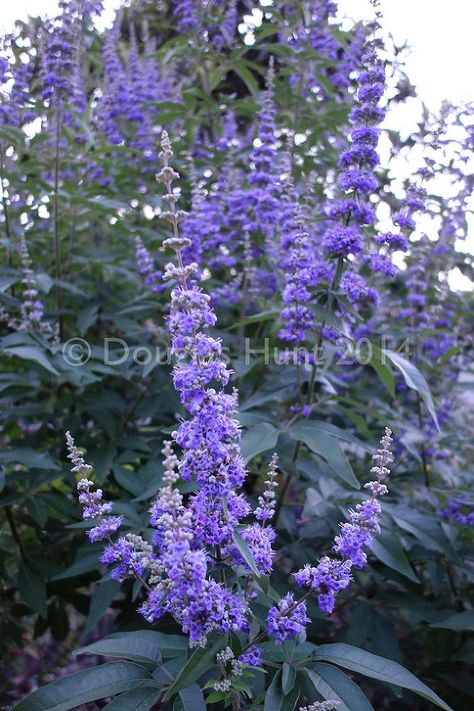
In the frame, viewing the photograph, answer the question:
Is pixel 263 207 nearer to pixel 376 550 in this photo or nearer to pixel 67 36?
pixel 67 36

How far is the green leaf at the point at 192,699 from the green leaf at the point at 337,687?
344mm

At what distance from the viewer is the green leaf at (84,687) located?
6.31 ft

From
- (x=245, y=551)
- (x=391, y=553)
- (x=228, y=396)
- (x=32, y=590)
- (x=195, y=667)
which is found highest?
(x=228, y=396)

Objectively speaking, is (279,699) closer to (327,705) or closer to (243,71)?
(327,705)

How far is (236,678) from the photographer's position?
1984 millimetres

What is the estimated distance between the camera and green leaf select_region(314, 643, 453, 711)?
1861 mm

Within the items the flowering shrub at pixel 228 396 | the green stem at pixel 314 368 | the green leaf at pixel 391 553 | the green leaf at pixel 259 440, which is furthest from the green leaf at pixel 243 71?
the green leaf at pixel 391 553

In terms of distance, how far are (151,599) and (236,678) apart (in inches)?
14.1

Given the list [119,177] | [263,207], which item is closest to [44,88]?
[119,177]

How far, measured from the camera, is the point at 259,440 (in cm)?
294

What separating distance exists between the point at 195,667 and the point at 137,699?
0.98 ft

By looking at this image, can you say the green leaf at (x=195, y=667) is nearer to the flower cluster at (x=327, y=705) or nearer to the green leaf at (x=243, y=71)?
the flower cluster at (x=327, y=705)

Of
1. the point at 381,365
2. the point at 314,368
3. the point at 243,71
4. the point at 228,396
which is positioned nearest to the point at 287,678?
the point at 228,396

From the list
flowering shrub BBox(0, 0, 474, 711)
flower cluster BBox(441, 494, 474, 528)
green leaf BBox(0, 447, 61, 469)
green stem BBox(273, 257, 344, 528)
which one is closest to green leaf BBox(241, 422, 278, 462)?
flowering shrub BBox(0, 0, 474, 711)
